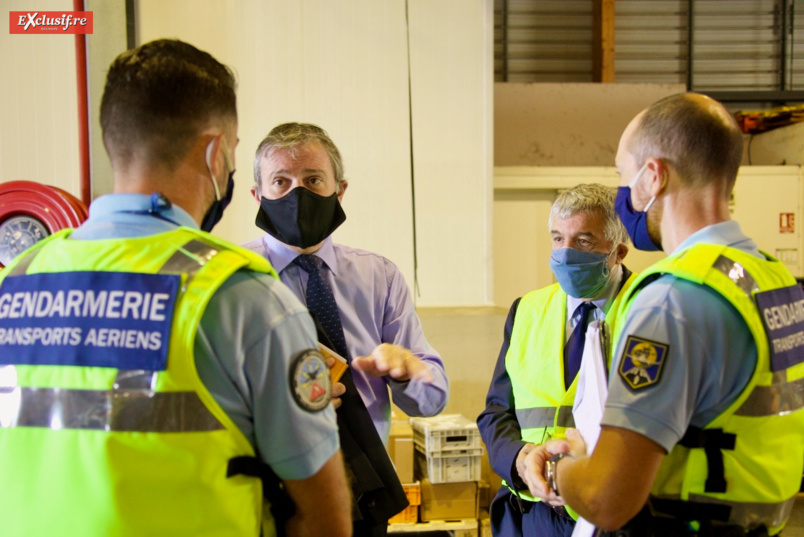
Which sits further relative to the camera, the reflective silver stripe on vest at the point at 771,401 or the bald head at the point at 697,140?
the bald head at the point at 697,140

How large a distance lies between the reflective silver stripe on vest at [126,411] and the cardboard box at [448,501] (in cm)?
341

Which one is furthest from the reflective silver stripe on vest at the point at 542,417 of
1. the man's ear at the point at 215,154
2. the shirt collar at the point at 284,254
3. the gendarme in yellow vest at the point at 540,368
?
the man's ear at the point at 215,154

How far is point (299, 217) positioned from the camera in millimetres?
1932

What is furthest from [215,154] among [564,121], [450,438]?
[564,121]

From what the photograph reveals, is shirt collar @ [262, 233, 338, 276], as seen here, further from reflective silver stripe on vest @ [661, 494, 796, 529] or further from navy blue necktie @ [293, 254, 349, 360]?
reflective silver stripe on vest @ [661, 494, 796, 529]

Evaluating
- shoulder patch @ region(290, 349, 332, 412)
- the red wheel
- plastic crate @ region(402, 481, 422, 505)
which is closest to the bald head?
shoulder patch @ region(290, 349, 332, 412)

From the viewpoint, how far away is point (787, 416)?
4.38ft

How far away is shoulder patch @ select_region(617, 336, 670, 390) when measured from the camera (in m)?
1.26

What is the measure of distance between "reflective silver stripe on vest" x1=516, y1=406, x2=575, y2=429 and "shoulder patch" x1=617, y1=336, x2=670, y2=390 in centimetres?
83

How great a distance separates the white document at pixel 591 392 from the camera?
4.95ft

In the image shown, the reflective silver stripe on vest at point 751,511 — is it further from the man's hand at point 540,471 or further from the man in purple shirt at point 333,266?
the man in purple shirt at point 333,266

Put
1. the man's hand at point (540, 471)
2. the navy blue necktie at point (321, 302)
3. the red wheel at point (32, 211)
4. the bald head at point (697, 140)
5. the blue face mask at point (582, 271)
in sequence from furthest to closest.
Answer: the red wheel at point (32, 211), the blue face mask at point (582, 271), the navy blue necktie at point (321, 302), the man's hand at point (540, 471), the bald head at point (697, 140)

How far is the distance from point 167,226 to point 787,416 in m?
1.27

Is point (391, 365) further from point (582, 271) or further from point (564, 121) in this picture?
point (564, 121)
